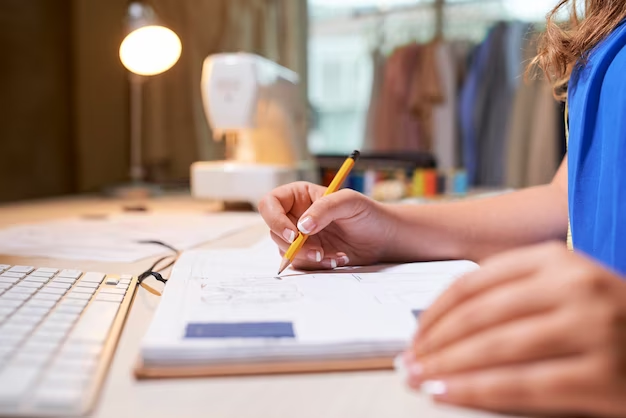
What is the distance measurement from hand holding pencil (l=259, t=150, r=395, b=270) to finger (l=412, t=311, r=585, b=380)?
36 centimetres

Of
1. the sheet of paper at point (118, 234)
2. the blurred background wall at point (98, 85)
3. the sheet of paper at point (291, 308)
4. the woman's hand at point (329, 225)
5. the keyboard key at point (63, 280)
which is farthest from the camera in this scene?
the blurred background wall at point (98, 85)

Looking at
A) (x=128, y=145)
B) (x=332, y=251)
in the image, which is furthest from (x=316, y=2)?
(x=332, y=251)

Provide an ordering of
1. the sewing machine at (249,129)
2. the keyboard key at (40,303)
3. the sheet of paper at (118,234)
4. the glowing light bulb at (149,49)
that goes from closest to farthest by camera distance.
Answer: the keyboard key at (40,303) → the sheet of paper at (118,234) → the sewing machine at (249,129) → the glowing light bulb at (149,49)

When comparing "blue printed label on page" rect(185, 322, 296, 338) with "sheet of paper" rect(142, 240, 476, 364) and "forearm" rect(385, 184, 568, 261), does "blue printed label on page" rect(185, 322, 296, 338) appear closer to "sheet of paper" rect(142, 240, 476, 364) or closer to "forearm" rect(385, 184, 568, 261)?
"sheet of paper" rect(142, 240, 476, 364)

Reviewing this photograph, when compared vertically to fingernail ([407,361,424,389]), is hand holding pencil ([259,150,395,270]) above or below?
above

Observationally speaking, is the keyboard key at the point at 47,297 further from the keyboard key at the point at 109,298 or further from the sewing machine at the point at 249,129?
the sewing machine at the point at 249,129

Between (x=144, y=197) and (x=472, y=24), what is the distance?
A: 2.30 meters

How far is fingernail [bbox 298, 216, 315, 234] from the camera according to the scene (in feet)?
2.25

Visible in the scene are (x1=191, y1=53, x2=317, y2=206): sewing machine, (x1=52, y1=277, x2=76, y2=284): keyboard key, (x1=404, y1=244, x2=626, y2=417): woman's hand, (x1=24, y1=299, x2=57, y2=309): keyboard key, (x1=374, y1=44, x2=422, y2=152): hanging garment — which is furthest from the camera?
(x1=374, y1=44, x2=422, y2=152): hanging garment

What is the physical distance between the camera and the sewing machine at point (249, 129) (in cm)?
148

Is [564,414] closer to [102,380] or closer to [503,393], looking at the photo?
[503,393]

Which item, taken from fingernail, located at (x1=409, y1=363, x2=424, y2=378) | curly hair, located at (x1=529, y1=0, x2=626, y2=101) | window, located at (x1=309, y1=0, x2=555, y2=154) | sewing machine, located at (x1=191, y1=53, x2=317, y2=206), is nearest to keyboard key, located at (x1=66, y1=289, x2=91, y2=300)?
Answer: fingernail, located at (x1=409, y1=363, x2=424, y2=378)

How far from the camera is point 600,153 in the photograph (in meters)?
0.69

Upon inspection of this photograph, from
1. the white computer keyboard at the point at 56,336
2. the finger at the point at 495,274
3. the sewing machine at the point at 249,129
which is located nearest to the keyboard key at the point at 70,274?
the white computer keyboard at the point at 56,336
